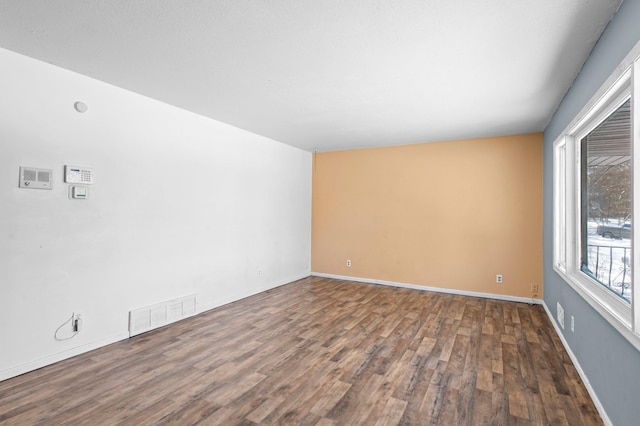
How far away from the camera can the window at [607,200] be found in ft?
5.17

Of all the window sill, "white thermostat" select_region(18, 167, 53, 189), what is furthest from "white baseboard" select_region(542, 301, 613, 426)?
"white thermostat" select_region(18, 167, 53, 189)

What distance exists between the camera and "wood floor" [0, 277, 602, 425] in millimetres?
2025

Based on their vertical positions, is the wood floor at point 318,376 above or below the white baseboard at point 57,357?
below

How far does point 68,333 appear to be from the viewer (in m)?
2.74

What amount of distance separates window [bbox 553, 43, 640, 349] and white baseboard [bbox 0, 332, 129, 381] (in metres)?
3.91

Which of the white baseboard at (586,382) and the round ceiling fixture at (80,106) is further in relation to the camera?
the round ceiling fixture at (80,106)

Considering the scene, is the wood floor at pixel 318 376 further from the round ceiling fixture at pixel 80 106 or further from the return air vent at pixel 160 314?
the round ceiling fixture at pixel 80 106

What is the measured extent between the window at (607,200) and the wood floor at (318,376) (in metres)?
0.78

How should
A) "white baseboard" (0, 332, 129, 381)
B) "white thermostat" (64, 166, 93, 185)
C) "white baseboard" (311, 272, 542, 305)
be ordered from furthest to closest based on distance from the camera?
"white baseboard" (311, 272, 542, 305) → "white thermostat" (64, 166, 93, 185) → "white baseboard" (0, 332, 129, 381)

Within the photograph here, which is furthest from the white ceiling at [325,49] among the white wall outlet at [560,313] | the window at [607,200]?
the white wall outlet at [560,313]

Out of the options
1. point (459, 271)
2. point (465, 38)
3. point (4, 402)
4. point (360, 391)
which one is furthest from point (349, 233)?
point (4, 402)

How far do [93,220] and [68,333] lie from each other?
3.29 ft

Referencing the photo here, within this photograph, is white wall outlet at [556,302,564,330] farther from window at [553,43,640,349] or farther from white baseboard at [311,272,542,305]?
white baseboard at [311,272,542,305]

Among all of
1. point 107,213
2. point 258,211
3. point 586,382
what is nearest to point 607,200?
→ point 586,382
